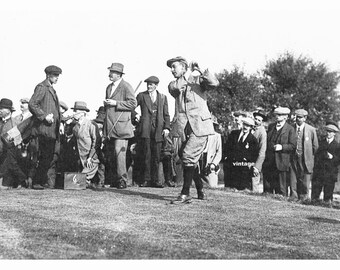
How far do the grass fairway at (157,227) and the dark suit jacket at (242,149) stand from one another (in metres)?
2.31

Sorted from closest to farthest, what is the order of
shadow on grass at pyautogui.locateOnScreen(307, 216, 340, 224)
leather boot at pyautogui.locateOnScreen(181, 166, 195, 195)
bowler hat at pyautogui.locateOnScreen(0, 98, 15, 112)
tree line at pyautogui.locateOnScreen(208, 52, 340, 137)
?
1. shadow on grass at pyautogui.locateOnScreen(307, 216, 340, 224)
2. leather boot at pyautogui.locateOnScreen(181, 166, 195, 195)
3. bowler hat at pyautogui.locateOnScreen(0, 98, 15, 112)
4. tree line at pyautogui.locateOnScreen(208, 52, 340, 137)

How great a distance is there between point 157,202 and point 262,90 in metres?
32.7

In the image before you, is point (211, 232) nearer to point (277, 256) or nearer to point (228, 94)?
point (277, 256)

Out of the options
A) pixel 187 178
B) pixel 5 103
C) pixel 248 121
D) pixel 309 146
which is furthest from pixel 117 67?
pixel 309 146

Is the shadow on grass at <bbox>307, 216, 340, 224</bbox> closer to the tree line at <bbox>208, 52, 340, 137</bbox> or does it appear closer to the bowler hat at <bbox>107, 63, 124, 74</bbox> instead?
the bowler hat at <bbox>107, 63, 124, 74</bbox>

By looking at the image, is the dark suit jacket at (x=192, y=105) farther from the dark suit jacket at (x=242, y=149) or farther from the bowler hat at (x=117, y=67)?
the dark suit jacket at (x=242, y=149)

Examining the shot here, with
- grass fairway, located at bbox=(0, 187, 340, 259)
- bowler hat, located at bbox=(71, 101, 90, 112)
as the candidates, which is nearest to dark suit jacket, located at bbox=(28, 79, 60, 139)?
bowler hat, located at bbox=(71, 101, 90, 112)

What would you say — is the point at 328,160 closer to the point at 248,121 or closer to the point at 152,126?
the point at 248,121

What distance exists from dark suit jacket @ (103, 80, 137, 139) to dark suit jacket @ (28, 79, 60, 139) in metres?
0.97

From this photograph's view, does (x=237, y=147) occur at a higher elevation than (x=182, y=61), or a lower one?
lower

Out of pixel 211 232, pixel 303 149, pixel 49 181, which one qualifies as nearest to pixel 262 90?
pixel 303 149

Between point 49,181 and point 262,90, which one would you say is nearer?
point 49,181

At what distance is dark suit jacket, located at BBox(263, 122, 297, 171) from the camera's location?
11.5 m

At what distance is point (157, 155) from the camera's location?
1170cm
